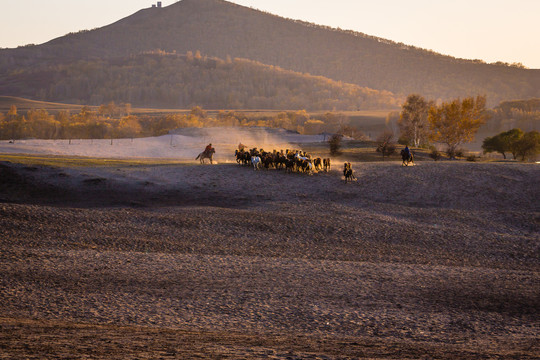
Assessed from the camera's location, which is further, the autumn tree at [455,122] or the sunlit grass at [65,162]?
the autumn tree at [455,122]

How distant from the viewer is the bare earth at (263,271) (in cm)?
945

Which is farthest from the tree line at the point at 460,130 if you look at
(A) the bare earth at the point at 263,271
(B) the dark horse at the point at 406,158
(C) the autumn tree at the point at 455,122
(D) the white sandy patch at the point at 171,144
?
(A) the bare earth at the point at 263,271

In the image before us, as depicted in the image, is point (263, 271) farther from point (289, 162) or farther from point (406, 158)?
point (406, 158)

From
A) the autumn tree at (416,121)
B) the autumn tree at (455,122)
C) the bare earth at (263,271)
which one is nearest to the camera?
the bare earth at (263,271)

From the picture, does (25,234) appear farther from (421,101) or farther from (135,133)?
(135,133)

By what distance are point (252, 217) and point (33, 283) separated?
445 inches

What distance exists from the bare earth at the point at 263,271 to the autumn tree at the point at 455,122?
35.8 m

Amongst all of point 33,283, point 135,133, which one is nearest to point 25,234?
A: point 33,283

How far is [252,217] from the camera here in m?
23.0

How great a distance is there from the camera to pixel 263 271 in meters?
15.1

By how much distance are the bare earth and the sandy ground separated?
0.06 meters

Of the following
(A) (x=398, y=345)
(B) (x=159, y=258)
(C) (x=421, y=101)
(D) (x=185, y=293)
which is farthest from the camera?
(C) (x=421, y=101)

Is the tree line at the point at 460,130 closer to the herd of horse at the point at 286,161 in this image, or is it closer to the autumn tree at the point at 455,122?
the autumn tree at the point at 455,122

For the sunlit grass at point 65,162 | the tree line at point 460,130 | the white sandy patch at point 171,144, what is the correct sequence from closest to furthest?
the sunlit grass at point 65,162
the white sandy patch at point 171,144
the tree line at point 460,130
